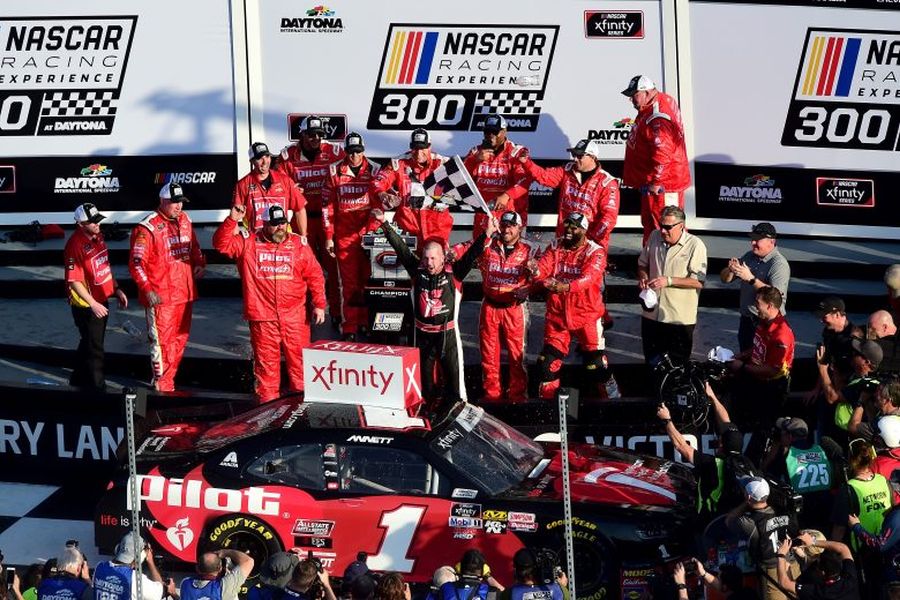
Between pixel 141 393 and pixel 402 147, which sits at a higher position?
pixel 402 147

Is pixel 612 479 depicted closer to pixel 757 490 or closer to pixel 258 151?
pixel 757 490

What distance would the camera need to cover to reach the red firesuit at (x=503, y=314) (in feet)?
39.2

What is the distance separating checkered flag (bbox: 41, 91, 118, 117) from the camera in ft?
51.1

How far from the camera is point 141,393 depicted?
9.13m

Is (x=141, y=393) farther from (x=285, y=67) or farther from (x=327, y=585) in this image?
(x=285, y=67)

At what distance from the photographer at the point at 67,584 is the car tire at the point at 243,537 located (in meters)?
1.40

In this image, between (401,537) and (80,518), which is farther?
(80,518)

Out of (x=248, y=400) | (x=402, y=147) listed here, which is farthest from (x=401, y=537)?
(x=402, y=147)

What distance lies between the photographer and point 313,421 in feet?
33.0

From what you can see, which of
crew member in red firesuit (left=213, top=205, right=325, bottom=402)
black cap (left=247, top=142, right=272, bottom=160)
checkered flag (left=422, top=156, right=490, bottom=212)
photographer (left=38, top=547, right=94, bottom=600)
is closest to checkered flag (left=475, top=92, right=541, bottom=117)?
checkered flag (left=422, top=156, right=490, bottom=212)

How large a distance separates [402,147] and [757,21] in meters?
3.65

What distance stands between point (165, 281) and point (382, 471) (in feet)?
11.2

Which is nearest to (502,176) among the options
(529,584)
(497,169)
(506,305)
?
(497,169)

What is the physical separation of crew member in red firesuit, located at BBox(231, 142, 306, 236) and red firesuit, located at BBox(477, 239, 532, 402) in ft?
6.68
